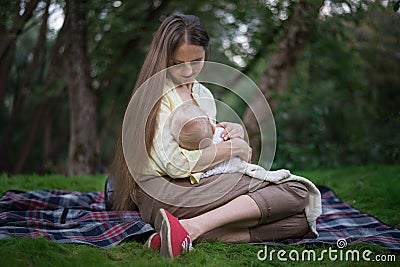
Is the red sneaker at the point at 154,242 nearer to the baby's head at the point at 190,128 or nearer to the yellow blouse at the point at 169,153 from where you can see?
the yellow blouse at the point at 169,153

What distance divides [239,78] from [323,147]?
3.80 ft

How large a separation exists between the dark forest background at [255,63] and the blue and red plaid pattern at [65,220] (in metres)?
1.40

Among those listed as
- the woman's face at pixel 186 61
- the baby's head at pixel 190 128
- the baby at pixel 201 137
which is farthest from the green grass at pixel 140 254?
the woman's face at pixel 186 61

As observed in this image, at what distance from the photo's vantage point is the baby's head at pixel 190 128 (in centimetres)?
194

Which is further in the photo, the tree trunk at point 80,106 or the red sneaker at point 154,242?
the tree trunk at point 80,106

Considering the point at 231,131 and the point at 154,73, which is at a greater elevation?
the point at 154,73

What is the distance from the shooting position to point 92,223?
215cm

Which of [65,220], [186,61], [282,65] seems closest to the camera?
[186,61]

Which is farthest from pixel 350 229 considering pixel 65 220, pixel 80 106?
pixel 80 106

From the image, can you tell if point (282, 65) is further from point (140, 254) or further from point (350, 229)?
point (140, 254)

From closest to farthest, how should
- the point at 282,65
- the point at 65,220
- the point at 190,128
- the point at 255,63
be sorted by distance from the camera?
1. the point at 190,128
2. the point at 65,220
3. the point at 282,65
4. the point at 255,63

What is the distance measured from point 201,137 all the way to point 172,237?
483 mm

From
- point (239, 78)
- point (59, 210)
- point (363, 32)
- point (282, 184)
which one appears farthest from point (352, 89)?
point (59, 210)

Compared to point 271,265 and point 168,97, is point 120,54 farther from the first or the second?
point 271,265
